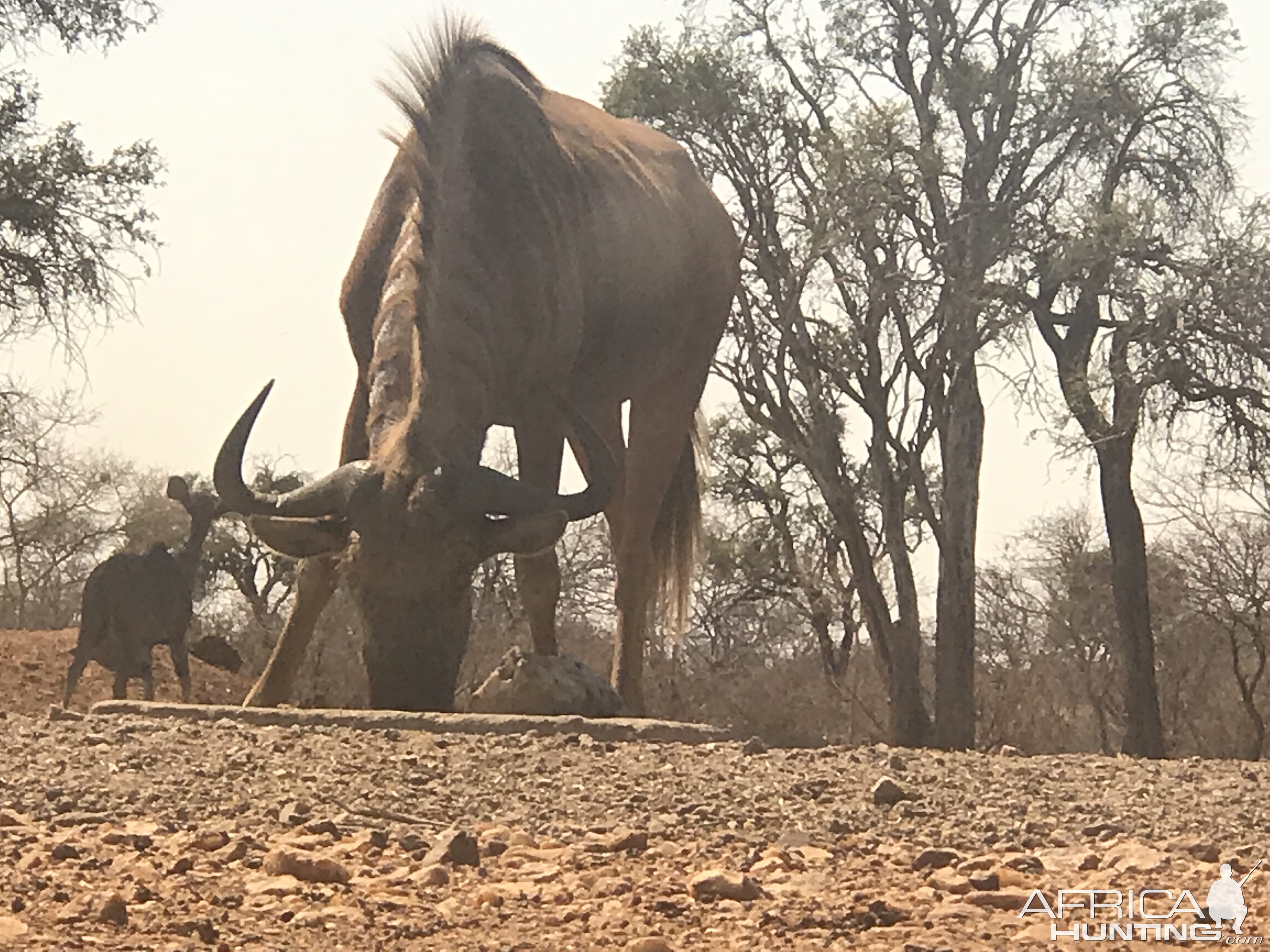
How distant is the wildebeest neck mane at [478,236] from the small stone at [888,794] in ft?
8.37

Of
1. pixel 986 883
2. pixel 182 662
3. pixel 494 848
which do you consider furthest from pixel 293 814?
pixel 182 662

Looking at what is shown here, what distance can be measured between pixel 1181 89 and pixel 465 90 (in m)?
6.44

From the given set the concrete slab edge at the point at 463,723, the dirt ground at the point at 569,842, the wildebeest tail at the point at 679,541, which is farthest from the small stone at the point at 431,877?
the wildebeest tail at the point at 679,541

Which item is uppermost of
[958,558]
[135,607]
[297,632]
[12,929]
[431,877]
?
[958,558]

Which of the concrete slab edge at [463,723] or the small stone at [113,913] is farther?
the concrete slab edge at [463,723]

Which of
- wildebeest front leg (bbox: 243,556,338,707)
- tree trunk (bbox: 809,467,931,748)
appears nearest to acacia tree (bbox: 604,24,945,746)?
tree trunk (bbox: 809,467,931,748)

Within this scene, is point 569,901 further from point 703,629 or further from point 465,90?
point 703,629

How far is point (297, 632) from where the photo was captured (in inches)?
260

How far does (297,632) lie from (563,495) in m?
1.35

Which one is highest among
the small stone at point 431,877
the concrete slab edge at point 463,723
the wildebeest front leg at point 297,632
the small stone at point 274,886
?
the wildebeest front leg at point 297,632

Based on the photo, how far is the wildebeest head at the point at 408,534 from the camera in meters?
5.33

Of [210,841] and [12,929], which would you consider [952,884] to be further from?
[12,929]

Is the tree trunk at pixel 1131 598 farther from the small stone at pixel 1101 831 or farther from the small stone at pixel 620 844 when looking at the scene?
the small stone at pixel 620 844

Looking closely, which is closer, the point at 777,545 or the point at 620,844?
the point at 620,844
